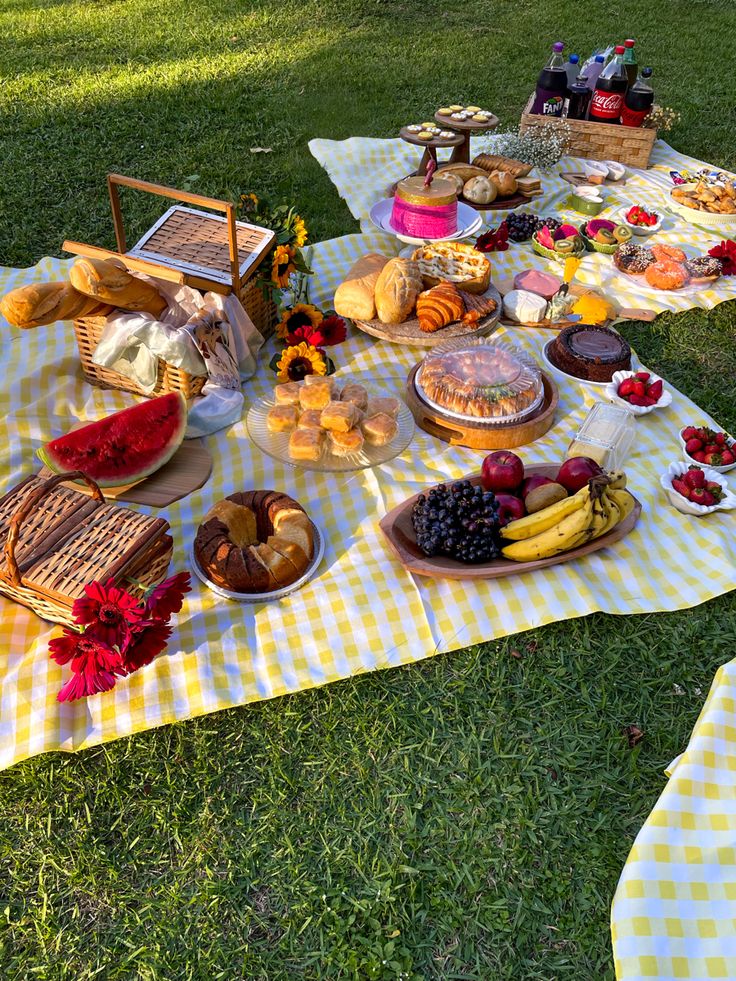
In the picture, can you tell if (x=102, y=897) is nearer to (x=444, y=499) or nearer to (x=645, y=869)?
(x=645, y=869)

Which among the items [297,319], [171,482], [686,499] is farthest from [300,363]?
[686,499]

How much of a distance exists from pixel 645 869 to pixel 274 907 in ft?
4.38

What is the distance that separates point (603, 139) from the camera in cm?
782

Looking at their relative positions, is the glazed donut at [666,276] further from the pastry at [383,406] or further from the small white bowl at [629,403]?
the pastry at [383,406]

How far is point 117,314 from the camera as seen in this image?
4.58 m

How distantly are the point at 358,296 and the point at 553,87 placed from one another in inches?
164

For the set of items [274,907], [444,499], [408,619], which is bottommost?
[274,907]

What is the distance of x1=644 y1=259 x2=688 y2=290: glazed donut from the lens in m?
6.07

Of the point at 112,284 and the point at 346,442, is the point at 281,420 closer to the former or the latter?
the point at 346,442

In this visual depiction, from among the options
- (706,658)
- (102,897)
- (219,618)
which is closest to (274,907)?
(102,897)

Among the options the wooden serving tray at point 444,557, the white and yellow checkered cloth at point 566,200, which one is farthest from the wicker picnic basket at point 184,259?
the white and yellow checkered cloth at point 566,200

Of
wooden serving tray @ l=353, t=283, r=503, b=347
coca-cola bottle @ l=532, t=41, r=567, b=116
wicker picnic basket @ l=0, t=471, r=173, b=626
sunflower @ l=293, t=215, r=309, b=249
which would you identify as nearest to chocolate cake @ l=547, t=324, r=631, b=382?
wooden serving tray @ l=353, t=283, r=503, b=347

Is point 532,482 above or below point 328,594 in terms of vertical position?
above

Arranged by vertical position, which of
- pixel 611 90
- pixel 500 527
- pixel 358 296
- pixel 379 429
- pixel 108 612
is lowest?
pixel 500 527
